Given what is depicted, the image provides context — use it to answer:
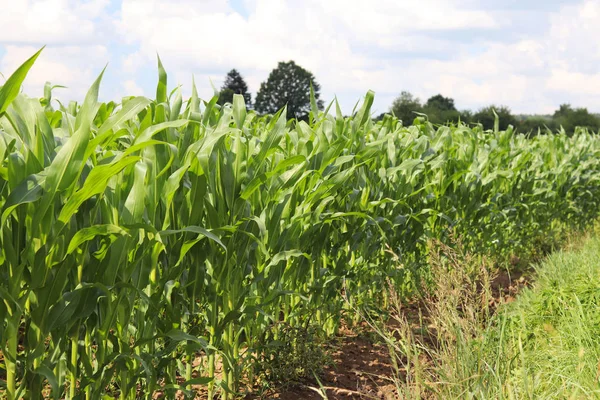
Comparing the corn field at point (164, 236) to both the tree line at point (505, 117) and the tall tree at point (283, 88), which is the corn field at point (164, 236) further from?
the tall tree at point (283, 88)

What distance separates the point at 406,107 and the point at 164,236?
76062mm

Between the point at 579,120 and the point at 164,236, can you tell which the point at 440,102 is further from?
the point at 164,236

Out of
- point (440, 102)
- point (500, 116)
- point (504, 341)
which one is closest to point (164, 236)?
point (504, 341)

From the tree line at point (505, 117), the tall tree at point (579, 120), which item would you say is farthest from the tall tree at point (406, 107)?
the tall tree at point (579, 120)

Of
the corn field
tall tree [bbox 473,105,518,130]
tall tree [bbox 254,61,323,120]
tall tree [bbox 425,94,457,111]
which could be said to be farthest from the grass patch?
tall tree [bbox 425,94,457,111]

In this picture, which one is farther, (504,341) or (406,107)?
(406,107)

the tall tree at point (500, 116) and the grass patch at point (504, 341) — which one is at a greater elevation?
the tall tree at point (500, 116)

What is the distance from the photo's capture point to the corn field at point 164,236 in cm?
206

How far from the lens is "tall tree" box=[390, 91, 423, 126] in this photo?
240ft

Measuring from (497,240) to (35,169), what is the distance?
577 cm

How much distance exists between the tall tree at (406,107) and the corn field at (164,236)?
64.6 m

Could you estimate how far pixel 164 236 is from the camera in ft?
8.46

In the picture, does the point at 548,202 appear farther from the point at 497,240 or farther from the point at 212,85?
the point at 212,85

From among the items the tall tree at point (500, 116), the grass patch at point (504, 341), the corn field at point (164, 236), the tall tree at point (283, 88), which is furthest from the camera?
the tall tree at point (283, 88)
